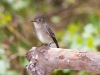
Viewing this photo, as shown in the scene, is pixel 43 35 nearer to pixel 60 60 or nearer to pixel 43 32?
pixel 43 32

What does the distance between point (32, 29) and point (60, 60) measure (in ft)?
8.10

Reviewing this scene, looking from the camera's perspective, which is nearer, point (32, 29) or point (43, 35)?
point (43, 35)

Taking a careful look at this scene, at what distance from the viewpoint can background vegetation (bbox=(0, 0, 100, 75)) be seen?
10.8ft

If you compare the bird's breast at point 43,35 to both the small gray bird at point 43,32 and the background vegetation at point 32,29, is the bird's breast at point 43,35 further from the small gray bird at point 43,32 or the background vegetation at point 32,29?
the background vegetation at point 32,29

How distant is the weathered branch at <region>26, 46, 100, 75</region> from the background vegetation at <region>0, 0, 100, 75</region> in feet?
1.79

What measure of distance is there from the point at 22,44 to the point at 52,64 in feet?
4.47

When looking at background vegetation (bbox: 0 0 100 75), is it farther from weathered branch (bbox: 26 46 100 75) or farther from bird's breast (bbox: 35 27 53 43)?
weathered branch (bbox: 26 46 100 75)

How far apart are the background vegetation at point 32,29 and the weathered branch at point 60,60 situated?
0.55m

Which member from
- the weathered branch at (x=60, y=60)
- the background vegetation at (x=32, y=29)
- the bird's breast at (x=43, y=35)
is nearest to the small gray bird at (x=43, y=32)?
the bird's breast at (x=43, y=35)

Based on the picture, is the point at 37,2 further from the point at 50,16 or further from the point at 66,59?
the point at 66,59

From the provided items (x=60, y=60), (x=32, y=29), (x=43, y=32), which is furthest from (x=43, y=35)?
(x=32, y=29)

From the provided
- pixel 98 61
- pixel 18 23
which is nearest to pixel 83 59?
pixel 98 61

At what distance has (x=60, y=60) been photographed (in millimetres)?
2287

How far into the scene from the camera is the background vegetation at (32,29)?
3.29 meters
